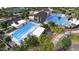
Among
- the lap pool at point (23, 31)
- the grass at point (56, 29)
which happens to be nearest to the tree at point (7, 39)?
the lap pool at point (23, 31)

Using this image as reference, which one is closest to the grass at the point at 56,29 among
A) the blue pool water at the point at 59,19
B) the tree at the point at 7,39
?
the blue pool water at the point at 59,19

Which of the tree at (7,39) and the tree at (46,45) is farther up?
the tree at (7,39)

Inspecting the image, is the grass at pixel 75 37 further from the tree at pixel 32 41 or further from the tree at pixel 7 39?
the tree at pixel 7 39

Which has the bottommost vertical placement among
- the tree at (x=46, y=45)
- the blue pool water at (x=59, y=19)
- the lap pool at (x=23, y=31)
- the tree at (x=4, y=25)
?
the tree at (x=46, y=45)

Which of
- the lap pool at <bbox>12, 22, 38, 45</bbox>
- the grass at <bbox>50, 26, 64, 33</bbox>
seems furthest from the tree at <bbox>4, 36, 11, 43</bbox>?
the grass at <bbox>50, 26, 64, 33</bbox>

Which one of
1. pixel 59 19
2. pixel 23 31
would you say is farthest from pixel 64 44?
pixel 23 31
